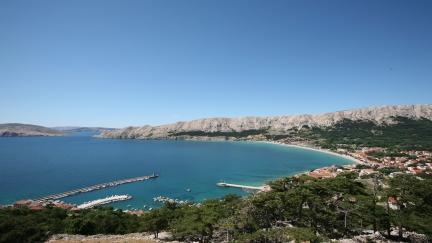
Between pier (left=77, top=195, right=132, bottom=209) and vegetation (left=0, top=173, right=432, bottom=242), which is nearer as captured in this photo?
vegetation (left=0, top=173, right=432, bottom=242)

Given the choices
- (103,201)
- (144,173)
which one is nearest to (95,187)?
(103,201)

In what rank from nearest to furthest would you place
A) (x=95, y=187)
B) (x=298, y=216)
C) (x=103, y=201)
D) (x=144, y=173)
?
(x=298, y=216)
(x=103, y=201)
(x=95, y=187)
(x=144, y=173)

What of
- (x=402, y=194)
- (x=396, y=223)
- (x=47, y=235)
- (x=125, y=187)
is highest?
(x=402, y=194)

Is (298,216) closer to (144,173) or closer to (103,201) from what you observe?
(103,201)

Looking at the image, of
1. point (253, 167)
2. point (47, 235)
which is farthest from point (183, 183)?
point (47, 235)

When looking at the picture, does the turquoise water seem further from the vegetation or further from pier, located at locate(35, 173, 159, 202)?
the vegetation

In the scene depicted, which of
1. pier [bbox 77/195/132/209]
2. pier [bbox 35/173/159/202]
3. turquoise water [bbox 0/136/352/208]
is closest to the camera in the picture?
pier [bbox 77/195/132/209]

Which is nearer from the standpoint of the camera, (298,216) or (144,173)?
(298,216)

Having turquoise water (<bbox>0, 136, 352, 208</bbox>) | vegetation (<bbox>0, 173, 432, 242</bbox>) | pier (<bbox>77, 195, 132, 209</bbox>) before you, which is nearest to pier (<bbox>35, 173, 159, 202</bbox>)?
turquoise water (<bbox>0, 136, 352, 208</bbox>)

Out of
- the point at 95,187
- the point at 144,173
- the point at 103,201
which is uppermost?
the point at 144,173

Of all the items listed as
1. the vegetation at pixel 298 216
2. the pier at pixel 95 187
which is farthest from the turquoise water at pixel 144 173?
the vegetation at pixel 298 216

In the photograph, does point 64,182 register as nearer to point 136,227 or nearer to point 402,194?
point 136,227
